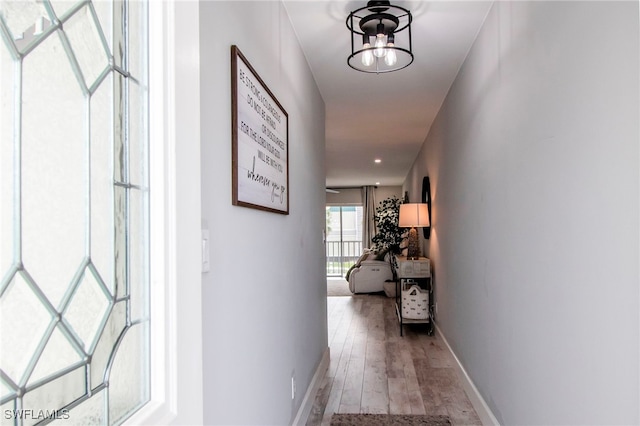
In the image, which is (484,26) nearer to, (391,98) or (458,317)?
(391,98)

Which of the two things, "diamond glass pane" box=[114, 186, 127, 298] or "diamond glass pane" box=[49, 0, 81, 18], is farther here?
"diamond glass pane" box=[114, 186, 127, 298]

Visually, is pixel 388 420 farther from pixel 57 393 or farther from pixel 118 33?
pixel 118 33

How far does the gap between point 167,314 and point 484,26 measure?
95.8 inches

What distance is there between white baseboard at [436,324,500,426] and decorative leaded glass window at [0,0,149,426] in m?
2.24

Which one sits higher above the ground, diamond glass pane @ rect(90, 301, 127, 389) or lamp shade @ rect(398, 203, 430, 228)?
lamp shade @ rect(398, 203, 430, 228)

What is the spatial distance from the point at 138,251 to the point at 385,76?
294 centimetres

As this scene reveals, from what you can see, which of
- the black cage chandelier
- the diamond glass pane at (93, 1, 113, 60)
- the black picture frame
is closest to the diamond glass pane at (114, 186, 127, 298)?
the diamond glass pane at (93, 1, 113, 60)

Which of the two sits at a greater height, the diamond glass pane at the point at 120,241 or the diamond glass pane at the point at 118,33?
the diamond glass pane at the point at 118,33

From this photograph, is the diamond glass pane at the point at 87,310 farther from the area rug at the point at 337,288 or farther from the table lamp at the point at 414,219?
the area rug at the point at 337,288

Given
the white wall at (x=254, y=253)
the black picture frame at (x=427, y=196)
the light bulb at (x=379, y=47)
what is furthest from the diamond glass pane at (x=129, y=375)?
the black picture frame at (x=427, y=196)

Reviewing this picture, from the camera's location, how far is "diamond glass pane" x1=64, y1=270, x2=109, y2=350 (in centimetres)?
59

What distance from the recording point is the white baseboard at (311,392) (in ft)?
8.16

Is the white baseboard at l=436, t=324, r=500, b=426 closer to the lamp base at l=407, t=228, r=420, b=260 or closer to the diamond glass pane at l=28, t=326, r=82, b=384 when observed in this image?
the lamp base at l=407, t=228, r=420, b=260

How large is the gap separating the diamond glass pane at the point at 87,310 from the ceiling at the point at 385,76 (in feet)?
6.41
